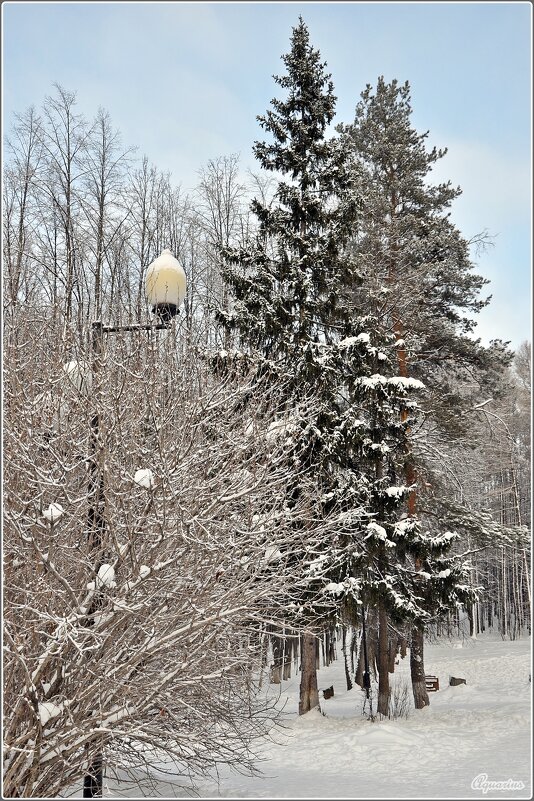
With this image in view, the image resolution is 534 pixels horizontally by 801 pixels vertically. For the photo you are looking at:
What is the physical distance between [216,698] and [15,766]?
8.45 ft

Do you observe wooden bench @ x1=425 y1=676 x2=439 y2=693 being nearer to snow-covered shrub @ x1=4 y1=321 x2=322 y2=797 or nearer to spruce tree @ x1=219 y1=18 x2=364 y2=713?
spruce tree @ x1=219 y1=18 x2=364 y2=713

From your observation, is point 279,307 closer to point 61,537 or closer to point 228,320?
point 228,320

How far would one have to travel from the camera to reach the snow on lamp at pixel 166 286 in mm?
4770

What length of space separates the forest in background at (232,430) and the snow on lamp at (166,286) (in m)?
0.66

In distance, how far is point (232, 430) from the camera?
693 centimetres

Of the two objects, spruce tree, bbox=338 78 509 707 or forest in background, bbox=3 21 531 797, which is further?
spruce tree, bbox=338 78 509 707

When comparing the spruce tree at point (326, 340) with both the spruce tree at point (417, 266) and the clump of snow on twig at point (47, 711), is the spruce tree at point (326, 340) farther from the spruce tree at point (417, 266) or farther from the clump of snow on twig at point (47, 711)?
the clump of snow on twig at point (47, 711)

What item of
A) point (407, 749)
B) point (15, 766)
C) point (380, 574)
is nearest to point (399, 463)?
point (380, 574)

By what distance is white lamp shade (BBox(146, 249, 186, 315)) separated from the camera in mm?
4770

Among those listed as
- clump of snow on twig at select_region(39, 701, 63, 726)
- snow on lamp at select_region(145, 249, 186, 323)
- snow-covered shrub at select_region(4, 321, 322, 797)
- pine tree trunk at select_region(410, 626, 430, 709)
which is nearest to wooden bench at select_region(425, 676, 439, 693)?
pine tree trunk at select_region(410, 626, 430, 709)

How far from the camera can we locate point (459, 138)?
5094 millimetres

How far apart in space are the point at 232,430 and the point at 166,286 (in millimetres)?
2501

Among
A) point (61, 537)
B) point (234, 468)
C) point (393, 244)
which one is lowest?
point (61, 537)

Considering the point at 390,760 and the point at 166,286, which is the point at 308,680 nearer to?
the point at 390,760
